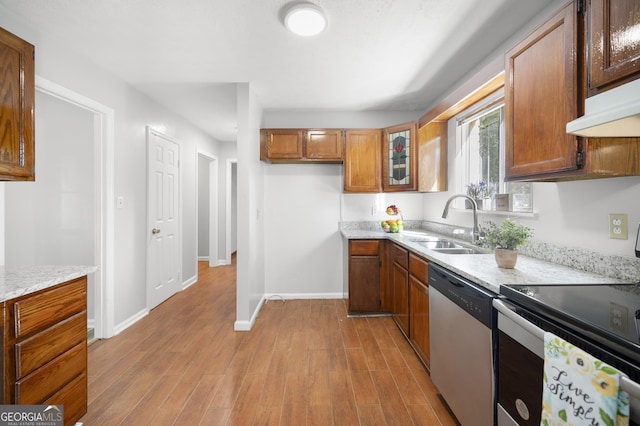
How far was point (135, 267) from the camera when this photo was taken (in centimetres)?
314

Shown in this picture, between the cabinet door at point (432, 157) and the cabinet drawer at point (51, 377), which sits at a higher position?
the cabinet door at point (432, 157)

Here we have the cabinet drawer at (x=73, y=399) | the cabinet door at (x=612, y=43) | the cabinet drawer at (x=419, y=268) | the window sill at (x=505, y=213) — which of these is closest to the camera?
the cabinet door at (x=612, y=43)

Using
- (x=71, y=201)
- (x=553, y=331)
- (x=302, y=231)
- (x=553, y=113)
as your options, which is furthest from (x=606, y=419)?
(x=71, y=201)

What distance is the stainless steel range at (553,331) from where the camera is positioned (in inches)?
30.2

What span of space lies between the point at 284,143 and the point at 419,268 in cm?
220

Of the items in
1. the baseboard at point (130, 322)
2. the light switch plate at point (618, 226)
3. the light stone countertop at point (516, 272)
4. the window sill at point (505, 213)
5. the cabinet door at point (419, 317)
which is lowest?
the baseboard at point (130, 322)

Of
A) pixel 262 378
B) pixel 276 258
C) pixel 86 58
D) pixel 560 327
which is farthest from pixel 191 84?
pixel 560 327

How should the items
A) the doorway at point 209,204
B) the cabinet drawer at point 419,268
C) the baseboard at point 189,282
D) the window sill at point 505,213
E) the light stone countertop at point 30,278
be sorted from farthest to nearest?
the doorway at point 209,204, the baseboard at point 189,282, the cabinet drawer at point 419,268, the window sill at point 505,213, the light stone countertop at point 30,278

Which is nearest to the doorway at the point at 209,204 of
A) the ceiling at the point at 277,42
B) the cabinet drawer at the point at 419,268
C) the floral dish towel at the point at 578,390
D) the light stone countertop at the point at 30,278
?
the ceiling at the point at 277,42

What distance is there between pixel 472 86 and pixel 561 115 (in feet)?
3.55

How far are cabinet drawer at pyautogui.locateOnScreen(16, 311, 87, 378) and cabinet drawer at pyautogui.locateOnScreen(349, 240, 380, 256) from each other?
235cm

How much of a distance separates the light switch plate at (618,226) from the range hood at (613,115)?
50cm

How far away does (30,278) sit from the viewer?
1.46 meters

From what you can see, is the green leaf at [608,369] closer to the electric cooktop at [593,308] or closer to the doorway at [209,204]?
the electric cooktop at [593,308]
